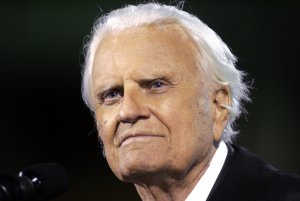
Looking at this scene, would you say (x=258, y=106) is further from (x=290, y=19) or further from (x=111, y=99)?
(x=111, y=99)

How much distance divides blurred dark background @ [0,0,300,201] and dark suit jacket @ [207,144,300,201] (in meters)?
1.21

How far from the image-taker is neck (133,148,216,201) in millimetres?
1446

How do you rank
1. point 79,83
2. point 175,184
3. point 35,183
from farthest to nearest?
point 79,83 < point 175,184 < point 35,183

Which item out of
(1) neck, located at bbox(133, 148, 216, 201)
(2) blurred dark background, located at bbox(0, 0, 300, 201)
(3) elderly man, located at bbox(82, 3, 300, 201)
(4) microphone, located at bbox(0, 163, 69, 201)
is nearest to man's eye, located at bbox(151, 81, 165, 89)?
(3) elderly man, located at bbox(82, 3, 300, 201)

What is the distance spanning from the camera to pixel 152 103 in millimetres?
1400

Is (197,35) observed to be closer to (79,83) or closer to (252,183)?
(252,183)

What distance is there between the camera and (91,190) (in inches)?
111

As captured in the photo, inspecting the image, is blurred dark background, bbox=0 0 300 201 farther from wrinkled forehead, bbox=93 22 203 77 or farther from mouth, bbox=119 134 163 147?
mouth, bbox=119 134 163 147

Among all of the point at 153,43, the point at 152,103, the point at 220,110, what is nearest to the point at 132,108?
the point at 152,103

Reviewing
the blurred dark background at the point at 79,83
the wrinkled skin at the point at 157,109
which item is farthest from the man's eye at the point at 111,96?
the blurred dark background at the point at 79,83

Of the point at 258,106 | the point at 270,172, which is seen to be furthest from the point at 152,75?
the point at 258,106

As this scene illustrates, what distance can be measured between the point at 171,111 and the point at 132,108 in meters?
0.11

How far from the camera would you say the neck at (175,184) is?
4.75 feet

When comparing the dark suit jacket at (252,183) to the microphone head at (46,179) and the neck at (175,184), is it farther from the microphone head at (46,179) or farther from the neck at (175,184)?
the microphone head at (46,179)
